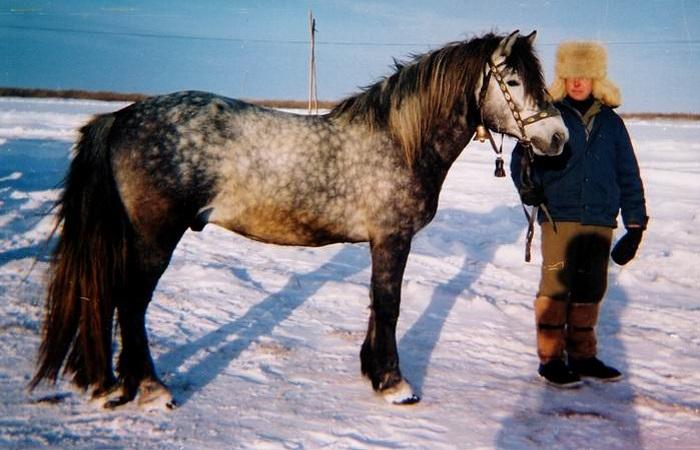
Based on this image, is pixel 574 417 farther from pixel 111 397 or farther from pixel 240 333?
pixel 111 397

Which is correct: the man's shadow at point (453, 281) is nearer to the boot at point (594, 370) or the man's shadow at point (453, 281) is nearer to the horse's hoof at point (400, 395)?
the horse's hoof at point (400, 395)

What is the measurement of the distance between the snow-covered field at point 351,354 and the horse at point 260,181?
0.92ft

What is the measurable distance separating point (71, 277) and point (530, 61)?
293 cm

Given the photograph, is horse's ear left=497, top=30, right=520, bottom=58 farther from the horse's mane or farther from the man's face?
the man's face

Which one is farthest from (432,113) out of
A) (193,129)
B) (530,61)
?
(193,129)

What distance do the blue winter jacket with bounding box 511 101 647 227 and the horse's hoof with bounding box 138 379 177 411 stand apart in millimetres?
2625

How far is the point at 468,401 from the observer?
3342mm

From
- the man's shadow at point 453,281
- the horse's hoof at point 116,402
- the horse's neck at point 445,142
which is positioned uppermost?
the horse's neck at point 445,142

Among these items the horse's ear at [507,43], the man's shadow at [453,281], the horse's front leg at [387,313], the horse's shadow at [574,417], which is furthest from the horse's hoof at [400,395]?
the horse's ear at [507,43]

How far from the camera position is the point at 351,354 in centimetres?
401

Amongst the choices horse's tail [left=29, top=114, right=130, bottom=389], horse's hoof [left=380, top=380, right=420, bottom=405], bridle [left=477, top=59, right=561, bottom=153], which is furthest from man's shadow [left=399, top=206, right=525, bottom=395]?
horse's tail [left=29, top=114, right=130, bottom=389]

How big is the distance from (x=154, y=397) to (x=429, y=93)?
7.91ft

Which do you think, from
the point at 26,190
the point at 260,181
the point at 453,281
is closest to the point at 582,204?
the point at 260,181

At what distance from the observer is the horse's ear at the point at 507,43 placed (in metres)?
3.16
